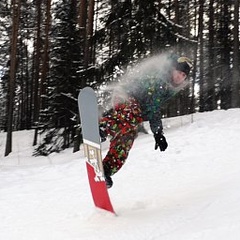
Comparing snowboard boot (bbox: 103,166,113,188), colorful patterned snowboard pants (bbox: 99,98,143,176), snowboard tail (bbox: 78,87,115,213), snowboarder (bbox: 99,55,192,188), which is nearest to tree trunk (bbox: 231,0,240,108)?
snowboarder (bbox: 99,55,192,188)

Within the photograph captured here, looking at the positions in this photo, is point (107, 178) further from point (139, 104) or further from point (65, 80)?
point (65, 80)

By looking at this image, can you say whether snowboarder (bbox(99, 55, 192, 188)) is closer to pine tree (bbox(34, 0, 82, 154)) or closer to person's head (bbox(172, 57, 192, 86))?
person's head (bbox(172, 57, 192, 86))

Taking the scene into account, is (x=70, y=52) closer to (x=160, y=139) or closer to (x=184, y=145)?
(x=184, y=145)

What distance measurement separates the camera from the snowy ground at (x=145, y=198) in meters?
3.18

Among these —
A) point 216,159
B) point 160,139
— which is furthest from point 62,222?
point 216,159

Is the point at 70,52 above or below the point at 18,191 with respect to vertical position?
above

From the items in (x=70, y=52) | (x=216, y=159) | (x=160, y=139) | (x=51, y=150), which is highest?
(x=70, y=52)

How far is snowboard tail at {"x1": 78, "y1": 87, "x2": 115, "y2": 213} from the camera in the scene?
13.0 ft

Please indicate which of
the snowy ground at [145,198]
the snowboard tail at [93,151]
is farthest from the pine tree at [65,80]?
the snowboard tail at [93,151]

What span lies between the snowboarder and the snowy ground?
2.08 feet

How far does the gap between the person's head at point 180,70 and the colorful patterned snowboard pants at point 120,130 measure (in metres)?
0.51

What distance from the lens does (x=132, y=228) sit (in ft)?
10.8

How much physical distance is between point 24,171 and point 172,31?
257 inches

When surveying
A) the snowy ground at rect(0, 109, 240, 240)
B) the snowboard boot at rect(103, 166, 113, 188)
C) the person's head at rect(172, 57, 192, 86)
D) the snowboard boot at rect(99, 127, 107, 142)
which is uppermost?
the person's head at rect(172, 57, 192, 86)
